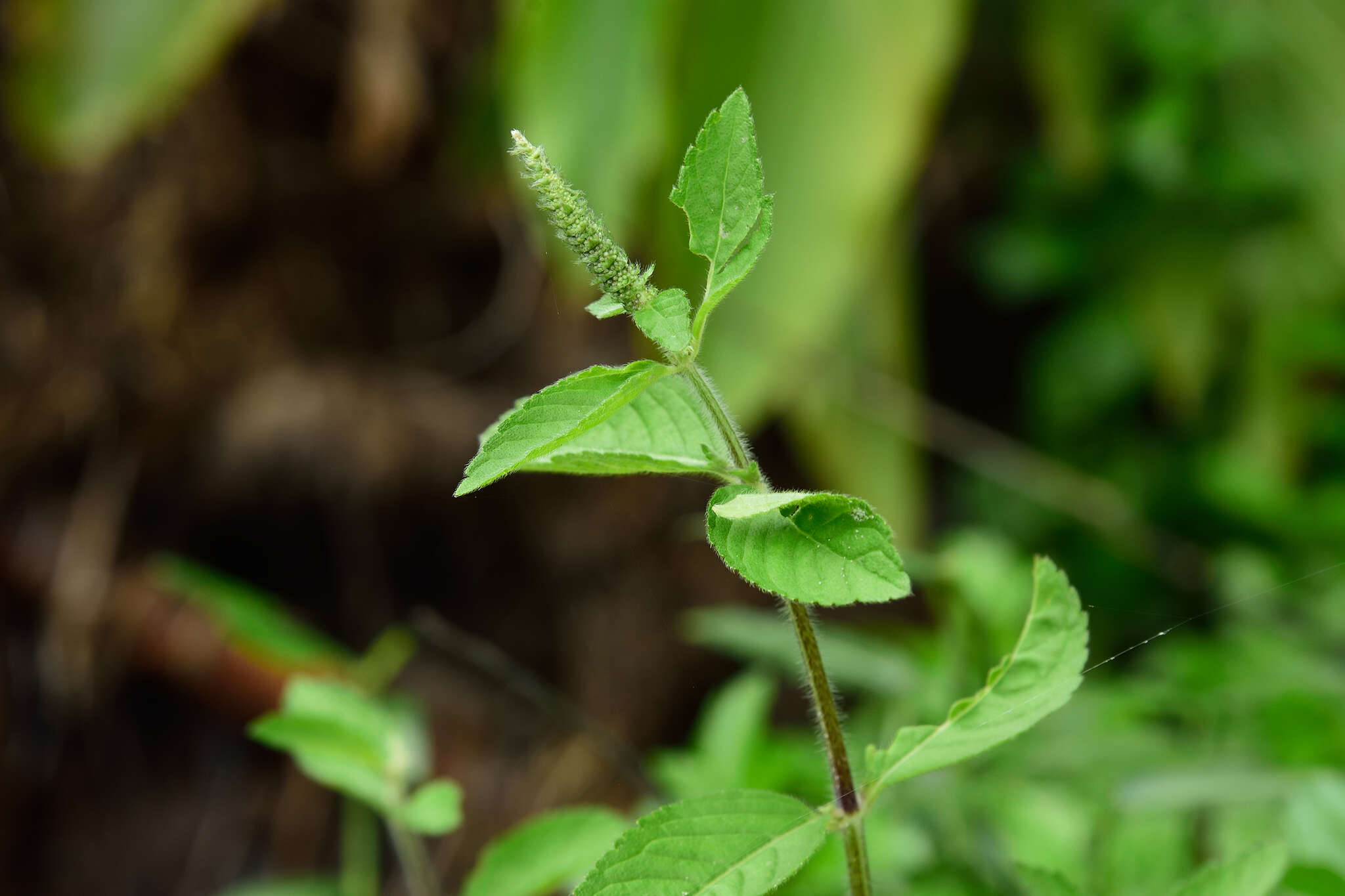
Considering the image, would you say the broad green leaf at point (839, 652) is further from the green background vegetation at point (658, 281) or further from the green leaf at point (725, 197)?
the green leaf at point (725, 197)

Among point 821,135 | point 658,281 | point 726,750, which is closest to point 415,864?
point 726,750

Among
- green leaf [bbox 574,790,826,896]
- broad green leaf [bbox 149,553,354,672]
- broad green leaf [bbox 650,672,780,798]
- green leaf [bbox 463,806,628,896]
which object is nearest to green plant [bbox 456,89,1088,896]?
green leaf [bbox 574,790,826,896]

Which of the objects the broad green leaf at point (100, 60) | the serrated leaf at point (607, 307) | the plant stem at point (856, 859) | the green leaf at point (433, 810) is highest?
the broad green leaf at point (100, 60)

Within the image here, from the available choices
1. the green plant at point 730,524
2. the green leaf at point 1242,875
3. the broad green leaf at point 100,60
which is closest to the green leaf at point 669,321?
the green plant at point 730,524

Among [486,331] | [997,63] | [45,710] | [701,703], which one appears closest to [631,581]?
[701,703]

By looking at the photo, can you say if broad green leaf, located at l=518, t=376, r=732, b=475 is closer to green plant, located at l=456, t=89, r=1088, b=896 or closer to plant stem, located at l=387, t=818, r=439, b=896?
green plant, located at l=456, t=89, r=1088, b=896

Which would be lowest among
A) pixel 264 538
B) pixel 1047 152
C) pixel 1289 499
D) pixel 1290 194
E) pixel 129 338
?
pixel 1289 499

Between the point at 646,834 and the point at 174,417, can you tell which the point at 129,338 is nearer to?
the point at 174,417
